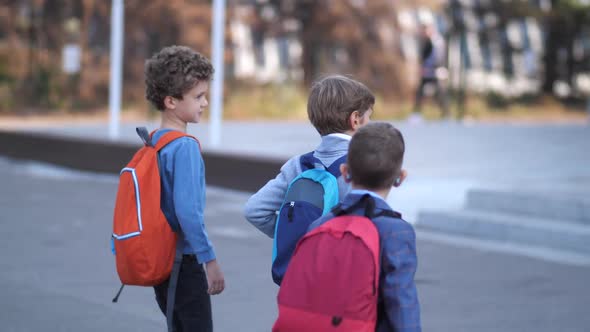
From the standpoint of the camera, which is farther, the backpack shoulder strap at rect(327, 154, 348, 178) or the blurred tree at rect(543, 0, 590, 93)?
the blurred tree at rect(543, 0, 590, 93)

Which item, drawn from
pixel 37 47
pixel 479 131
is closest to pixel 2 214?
pixel 479 131

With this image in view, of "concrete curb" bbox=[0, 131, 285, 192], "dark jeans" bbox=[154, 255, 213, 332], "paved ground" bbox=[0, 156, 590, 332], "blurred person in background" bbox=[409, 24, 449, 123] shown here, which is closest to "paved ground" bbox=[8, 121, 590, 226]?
"concrete curb" bbox=[0, 131, 285, 192]

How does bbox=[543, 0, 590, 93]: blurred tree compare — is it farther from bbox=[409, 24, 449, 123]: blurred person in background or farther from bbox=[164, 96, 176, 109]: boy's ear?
bbox=[164, 96, 176, 109]: boy's ear

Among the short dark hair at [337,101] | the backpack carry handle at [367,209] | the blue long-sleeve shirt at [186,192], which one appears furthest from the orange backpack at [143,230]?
the backpack carry handle at [367,209]

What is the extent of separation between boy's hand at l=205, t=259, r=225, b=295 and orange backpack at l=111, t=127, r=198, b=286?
14cm

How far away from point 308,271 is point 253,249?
5.87m

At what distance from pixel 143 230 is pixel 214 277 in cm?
33

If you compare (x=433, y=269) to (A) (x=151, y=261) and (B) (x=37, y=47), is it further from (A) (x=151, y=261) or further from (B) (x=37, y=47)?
(B) (x=37, y=47)

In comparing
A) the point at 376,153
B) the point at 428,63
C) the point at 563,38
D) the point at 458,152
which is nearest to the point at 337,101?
the point at 376,153

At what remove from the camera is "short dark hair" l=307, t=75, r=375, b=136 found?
12.3 feet

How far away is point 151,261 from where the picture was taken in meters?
3.87

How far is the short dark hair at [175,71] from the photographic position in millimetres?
3980

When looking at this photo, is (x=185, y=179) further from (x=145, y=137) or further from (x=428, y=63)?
(x=428, y=63)

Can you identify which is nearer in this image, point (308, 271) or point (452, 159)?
point (308, 271)
